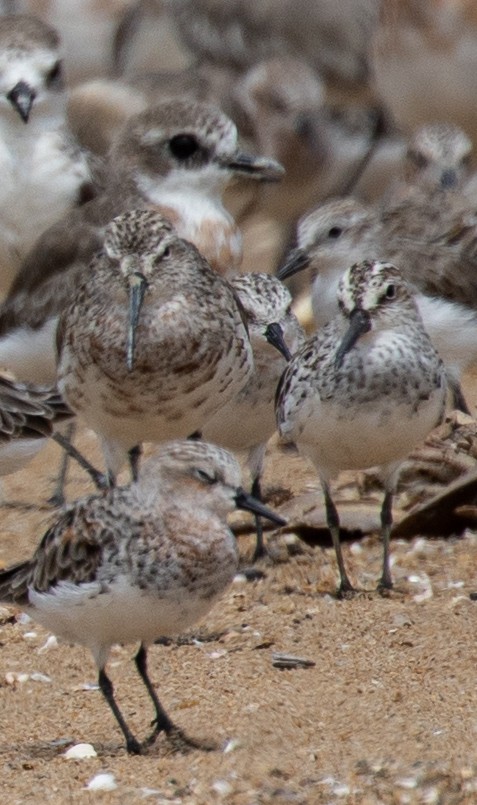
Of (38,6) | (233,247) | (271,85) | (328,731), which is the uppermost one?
(328,731)

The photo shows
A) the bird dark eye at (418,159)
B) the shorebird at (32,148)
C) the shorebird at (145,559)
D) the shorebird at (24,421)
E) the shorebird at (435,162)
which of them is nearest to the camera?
the shorebird at (145,559)

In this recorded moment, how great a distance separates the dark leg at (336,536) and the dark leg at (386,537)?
111mm

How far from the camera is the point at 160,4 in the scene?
608 inches

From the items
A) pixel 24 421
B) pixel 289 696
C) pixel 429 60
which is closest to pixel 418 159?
pixel 429 60

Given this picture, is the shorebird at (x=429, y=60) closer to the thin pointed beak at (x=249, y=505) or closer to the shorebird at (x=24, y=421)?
the shorebird at (x=24, y=421)

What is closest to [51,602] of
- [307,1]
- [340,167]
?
[340,167]

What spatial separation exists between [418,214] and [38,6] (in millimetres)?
7753

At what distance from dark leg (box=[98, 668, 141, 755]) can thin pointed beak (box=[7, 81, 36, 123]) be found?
187 inches

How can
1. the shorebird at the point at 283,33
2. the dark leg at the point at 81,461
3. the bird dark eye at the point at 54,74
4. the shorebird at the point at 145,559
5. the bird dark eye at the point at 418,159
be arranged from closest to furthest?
the shorebird at the point at 145,559 < the dark leg at the point at 81,461 < the bird dark eye at the point at 54,74 < the bird dark eye at the point at 418,159 < the shorebird at the point at 283,33

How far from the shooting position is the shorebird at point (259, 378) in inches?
278

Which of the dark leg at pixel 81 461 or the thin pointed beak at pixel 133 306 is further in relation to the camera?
the dark leg at pixel 81 461

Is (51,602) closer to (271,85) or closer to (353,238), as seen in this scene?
(353,238)

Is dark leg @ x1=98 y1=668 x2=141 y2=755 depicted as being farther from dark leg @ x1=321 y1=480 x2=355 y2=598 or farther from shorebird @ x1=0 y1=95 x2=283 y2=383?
shorebird @ x1=0 y1=95 x2=283 y2=383

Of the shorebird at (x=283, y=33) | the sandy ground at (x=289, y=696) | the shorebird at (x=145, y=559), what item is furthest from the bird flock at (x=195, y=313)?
the shorebird at (x=283, y=33)
